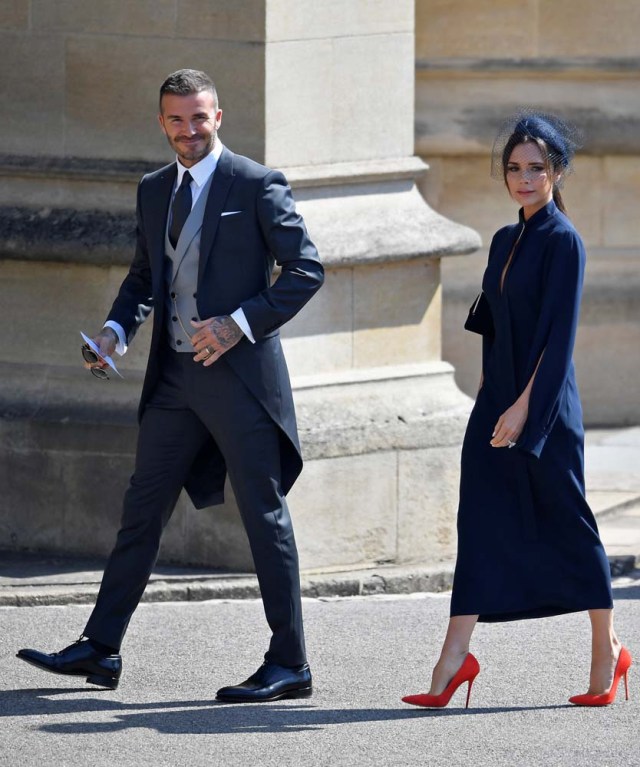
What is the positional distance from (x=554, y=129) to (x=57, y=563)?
3.04 metres

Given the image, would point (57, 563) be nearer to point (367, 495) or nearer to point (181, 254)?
point (367, 495)

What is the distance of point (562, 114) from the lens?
39.2 feet

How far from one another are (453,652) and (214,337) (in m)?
1.22

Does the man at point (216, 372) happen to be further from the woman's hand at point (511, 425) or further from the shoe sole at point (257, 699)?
the woman's hand at point (511, 425)

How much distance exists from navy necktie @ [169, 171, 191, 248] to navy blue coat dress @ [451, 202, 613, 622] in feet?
3.28

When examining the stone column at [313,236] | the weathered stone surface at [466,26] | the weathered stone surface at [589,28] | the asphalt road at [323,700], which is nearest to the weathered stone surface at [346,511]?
the stone column at [313,236]

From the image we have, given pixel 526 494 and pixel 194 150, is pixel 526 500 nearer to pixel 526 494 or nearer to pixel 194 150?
pixel 526 494

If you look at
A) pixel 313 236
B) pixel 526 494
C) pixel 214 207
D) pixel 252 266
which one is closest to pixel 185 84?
pixel 214 207

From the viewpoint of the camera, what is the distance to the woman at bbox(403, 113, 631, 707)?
632 cm

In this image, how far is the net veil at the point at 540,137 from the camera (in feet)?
20.8

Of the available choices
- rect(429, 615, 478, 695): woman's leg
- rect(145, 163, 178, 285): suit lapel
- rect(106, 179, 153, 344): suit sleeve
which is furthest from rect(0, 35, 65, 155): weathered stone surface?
rect(429, 615, 478, 695): woman's leg

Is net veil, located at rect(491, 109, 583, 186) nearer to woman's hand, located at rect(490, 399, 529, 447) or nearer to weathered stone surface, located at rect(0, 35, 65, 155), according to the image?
woman's hand, located at rect(490, 399, 529, 447)

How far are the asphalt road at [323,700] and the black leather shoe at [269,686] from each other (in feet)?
0.12

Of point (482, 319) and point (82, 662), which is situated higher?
point (482, 319)
